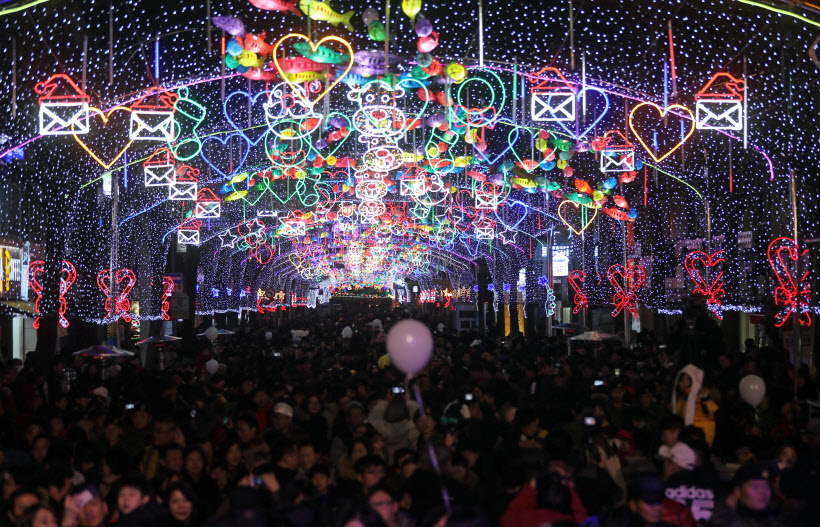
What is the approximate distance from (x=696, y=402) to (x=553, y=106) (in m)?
4.57

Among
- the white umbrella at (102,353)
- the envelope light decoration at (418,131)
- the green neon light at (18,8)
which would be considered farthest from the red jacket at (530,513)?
the white umbrella at (102,353)

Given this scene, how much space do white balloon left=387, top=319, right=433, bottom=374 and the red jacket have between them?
4.14 m

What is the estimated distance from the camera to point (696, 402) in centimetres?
1025

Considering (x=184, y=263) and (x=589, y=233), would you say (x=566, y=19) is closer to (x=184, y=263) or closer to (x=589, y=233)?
(x=589, y=233)

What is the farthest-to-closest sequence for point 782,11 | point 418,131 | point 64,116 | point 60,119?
point 418,131, point 64,116, point 60,119, point 782,11

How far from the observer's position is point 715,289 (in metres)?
20.9

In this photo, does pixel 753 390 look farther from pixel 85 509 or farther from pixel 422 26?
pixel 85 509

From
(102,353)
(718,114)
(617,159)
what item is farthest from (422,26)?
(102,353)

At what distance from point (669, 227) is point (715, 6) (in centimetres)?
1219

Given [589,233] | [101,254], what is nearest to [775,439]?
[101,254]

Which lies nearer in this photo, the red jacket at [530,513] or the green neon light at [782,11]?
the red jacket at [530,513]

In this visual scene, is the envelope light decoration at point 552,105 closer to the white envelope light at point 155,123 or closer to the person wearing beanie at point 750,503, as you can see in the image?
the white envelope light at point 155,123

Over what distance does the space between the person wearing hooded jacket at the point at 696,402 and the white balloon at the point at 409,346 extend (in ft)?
8.81

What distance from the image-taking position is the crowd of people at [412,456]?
6.11 meters
